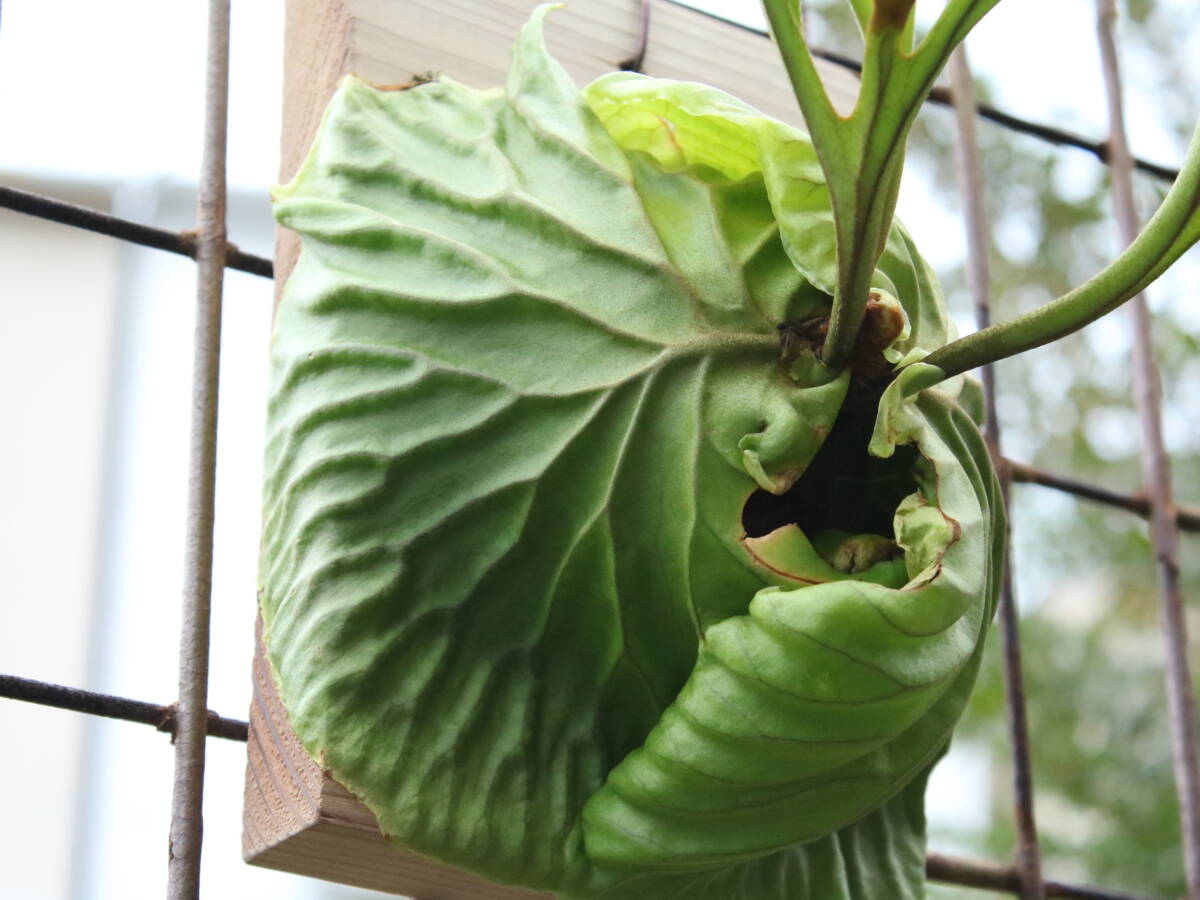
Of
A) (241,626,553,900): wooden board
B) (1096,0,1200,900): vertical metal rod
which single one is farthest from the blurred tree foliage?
(241,626,553,900): wooden board

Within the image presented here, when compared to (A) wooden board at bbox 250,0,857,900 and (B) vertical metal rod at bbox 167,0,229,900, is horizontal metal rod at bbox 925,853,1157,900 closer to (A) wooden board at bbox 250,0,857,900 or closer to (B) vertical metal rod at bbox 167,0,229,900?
(A) wooden board at bbox 250,0,857,900

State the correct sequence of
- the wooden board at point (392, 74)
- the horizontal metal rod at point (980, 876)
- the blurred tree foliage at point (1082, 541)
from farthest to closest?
the blurred tree foliage at point (1082, 541) < the horizontal metal rod at point (980, 876) < the wooden board at point (392, 74)

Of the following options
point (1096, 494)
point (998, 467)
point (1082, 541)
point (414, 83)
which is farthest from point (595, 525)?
point (1082, 541)

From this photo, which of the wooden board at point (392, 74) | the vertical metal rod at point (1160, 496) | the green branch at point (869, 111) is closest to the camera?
the green branch at point (869, 111)

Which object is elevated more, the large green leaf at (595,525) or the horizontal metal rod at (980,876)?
the large green leaf at (595,525)

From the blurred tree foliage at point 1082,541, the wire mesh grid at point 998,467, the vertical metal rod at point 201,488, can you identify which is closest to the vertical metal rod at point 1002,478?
the wire mesh grid at point 998,467

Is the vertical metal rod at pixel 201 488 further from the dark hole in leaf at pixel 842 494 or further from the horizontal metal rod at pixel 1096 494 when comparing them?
the horizontal metal rod at pixel 1096 494

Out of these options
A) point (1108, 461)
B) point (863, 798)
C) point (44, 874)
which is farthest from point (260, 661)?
point (1108, 461)

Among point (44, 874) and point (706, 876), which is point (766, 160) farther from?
point (44, 874)
